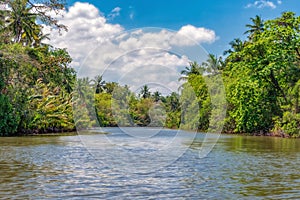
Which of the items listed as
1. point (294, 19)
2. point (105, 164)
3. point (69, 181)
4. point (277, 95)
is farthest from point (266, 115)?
point (69, 181)

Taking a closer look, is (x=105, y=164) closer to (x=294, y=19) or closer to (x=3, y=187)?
(x=3, y=187)

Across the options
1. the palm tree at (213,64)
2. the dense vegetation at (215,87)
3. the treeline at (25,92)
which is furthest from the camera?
the palm tree at (213,64)

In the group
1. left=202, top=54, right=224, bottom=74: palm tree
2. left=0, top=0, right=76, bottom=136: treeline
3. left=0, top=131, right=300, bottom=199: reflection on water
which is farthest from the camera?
left=202, top=54, right=224, bottom=74: palm tree

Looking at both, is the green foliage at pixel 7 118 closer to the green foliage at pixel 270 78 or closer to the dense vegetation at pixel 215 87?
the dense vegetation at pixel 215 87

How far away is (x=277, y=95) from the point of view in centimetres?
3444

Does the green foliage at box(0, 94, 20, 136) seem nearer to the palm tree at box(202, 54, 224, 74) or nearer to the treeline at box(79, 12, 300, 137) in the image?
the treeline at box(79, 12, 300, 137)

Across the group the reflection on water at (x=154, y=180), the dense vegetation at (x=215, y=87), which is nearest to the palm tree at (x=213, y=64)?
the dense vegetation at (x=215, y=87)

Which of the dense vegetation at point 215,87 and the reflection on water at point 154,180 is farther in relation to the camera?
Result: the dense vegetation at point 215,87

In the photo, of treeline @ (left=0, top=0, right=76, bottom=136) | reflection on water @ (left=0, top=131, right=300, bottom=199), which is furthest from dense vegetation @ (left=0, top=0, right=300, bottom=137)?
reflection on water @ (left=0, top=131, right=300, bottom=199)

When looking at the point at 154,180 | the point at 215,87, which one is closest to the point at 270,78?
the point at 215,87

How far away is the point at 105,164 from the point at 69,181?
11.3 ft

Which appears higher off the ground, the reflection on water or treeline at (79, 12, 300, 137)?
treeline at (79, 12, 300, 137)

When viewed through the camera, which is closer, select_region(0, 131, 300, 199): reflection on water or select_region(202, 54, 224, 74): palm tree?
select_region(0, 131, 300, 199): reflection on water

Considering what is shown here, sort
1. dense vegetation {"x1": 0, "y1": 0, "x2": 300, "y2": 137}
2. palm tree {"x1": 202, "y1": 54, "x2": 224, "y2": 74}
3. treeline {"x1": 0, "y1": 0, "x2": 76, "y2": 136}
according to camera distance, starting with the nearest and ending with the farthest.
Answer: treeline {"x1": 0, "y1": 0, "x2": 76, "y2": 136} < dense vegetation {"x1": 0, "y1": 0, "x2": 300, "y2": 137} < palm tree {"x1": 202, "y1": 54, "x2": 224, "y2": 74}
